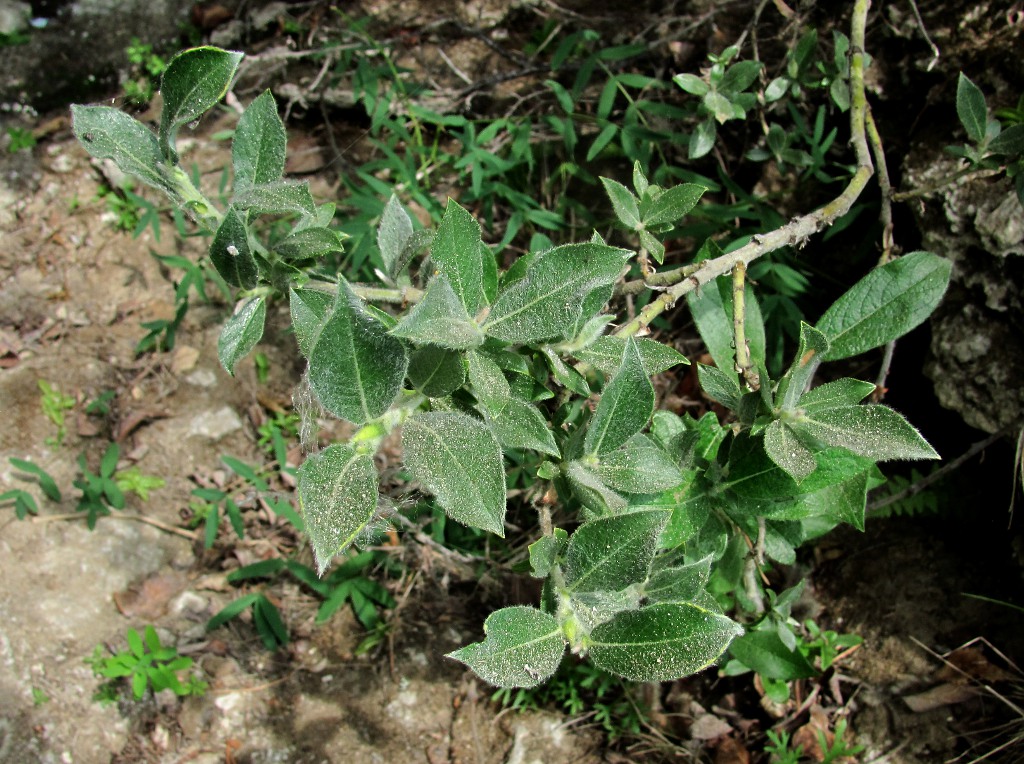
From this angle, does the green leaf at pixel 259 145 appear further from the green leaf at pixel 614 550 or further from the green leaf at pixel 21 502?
the green leaf at pixel 21 502

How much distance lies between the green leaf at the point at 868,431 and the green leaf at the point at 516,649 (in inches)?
20.7

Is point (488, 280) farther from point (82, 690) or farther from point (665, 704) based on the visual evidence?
point (82, 690)

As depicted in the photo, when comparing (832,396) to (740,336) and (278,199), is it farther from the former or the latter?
(278,199)

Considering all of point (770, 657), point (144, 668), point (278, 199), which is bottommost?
point (144, 668)

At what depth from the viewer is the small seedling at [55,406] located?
3.25 m

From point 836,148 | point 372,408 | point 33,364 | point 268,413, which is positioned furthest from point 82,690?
point 836,148

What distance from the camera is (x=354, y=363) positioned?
3.11 feet

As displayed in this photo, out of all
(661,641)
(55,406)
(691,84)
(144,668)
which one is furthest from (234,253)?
(55,406)

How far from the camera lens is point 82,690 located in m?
2.80

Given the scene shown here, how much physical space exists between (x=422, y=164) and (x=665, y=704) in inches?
81.6

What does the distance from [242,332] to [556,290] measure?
1.64 ft

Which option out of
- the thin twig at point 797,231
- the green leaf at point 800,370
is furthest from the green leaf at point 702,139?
the green leaf at point 800,370

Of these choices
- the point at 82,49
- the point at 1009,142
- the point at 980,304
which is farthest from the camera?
the point at 82,49

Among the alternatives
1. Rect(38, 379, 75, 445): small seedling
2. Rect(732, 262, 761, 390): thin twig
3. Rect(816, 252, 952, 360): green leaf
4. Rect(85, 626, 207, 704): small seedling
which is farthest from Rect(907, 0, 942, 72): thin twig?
Rect(38, 379, 75, 445): small seedling
